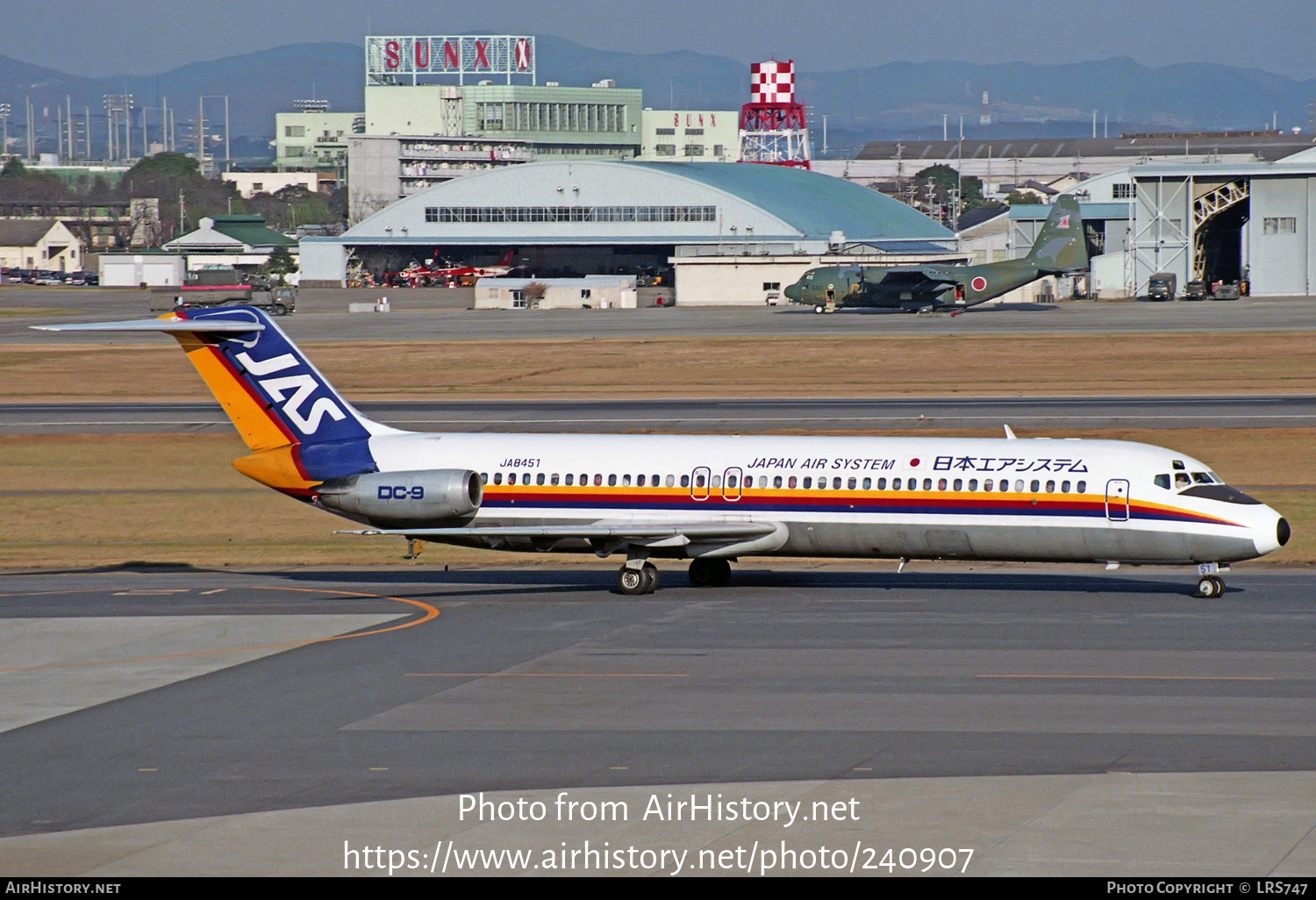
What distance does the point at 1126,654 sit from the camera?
28.5 metres

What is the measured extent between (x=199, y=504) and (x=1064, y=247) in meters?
87.0

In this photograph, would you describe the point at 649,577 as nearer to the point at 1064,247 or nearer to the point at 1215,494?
the point at 1215,494

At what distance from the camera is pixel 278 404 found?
124 ft

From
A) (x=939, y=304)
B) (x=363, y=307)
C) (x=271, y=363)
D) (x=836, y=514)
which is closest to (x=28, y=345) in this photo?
(x=363, y=307)

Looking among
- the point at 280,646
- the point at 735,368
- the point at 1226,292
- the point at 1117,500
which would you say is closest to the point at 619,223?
the point at 1226,292

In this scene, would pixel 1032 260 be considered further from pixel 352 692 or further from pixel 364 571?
pixel 352 692

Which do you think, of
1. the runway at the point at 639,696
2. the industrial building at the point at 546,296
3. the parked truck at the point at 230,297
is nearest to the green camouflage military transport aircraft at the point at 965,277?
the industrial building at the point at 546,296

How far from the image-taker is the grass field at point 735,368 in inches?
3145

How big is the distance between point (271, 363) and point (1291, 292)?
122 metres

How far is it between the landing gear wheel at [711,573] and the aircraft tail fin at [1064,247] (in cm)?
9096

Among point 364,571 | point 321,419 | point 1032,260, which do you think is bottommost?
point 364,571

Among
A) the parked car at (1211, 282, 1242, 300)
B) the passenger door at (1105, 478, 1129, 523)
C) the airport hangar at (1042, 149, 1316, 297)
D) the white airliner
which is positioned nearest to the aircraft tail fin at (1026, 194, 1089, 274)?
the parked car at (1211, 282, 1242, 300)

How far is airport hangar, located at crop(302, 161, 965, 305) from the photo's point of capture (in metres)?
174

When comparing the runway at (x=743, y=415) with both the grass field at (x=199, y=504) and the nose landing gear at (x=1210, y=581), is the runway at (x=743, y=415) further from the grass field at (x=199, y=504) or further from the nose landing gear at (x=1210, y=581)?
the nose landing gear at (x=1210, y=581)
